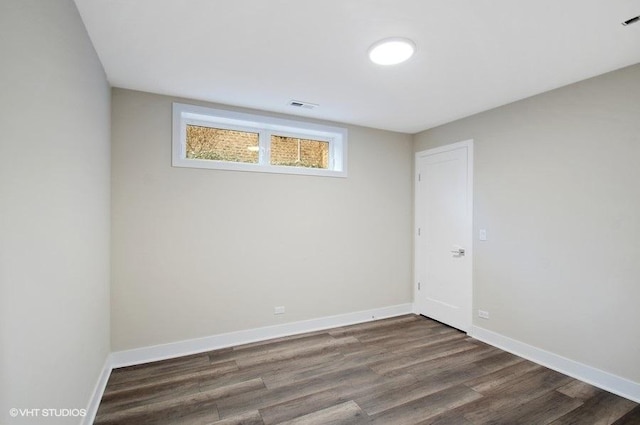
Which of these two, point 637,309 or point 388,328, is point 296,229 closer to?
point 388,328

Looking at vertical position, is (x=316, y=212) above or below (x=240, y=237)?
above

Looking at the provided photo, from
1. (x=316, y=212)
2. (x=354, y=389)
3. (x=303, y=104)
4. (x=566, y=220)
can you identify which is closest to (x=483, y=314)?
(x=566, y=220)

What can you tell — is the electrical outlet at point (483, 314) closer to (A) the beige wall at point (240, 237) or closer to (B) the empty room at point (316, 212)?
(B) the empty room at point (316, 212)

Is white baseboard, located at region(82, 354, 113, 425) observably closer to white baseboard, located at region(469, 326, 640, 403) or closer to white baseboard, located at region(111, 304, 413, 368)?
white baseboard, located at region(111, 304, 413, 368)

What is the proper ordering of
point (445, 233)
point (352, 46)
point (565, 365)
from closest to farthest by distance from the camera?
point (352, 46), point (565, 365), point (445, 233)

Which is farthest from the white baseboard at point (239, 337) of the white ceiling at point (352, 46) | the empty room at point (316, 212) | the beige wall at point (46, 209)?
the white ceiling at point (352, 46)

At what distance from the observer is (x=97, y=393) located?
7.28 feet

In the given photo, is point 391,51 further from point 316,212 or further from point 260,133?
point 316,212

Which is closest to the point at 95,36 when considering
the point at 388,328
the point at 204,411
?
the point at 204,411

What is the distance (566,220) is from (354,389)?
2.45 meters

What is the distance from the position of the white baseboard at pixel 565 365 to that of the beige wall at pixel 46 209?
12.2 feet

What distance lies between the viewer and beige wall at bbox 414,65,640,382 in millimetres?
2379

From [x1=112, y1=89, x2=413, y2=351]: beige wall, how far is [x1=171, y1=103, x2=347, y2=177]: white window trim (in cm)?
8

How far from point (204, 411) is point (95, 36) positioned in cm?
276
